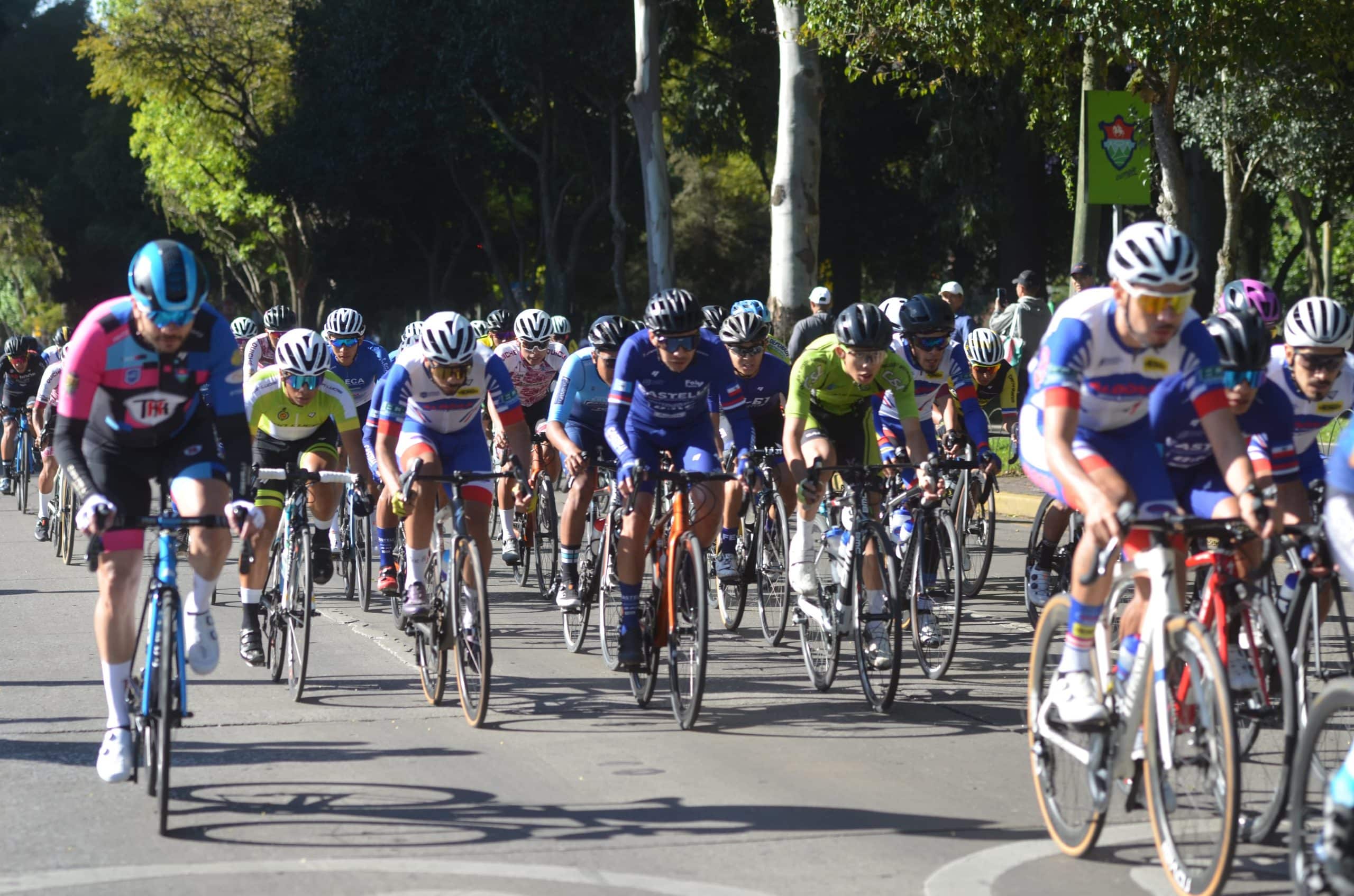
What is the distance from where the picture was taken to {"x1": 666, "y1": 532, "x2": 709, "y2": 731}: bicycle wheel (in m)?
7.59

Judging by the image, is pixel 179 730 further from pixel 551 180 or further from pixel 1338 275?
pixel 1338 275

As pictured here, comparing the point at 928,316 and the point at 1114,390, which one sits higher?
the point at 928,316

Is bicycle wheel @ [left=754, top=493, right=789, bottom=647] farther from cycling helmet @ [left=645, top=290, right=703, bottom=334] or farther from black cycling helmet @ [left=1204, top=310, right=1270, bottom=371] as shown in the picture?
black cycling helmet @ [left=1204, top=310, right=1270, bottom=371]

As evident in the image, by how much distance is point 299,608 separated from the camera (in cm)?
866

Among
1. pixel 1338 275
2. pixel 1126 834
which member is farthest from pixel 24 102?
pixel 1126 834

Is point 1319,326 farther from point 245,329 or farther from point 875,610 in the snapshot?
point 245,329

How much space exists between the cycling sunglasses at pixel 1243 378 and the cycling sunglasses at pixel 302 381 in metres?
5.19

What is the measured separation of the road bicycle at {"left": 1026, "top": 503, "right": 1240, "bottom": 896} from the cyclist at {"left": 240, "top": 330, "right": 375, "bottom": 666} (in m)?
4.80

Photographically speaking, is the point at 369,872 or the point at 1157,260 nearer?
the point at 1157,260

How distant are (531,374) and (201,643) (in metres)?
7.35

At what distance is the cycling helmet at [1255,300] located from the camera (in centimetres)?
802

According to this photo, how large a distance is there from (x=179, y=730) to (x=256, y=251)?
55.4 meters

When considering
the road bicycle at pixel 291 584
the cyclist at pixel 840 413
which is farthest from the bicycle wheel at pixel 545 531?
the road bicycle at pixel 291 584

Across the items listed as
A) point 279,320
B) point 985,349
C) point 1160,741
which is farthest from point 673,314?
point 279,320
